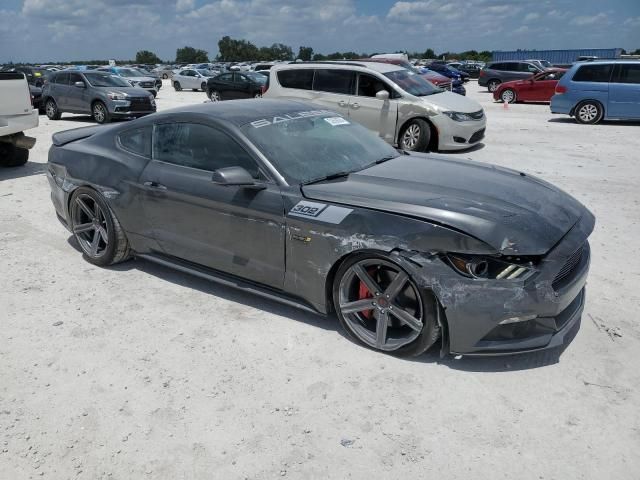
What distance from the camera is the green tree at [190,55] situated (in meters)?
99.1

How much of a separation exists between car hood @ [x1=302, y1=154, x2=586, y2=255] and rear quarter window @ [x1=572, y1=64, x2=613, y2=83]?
11476 mm

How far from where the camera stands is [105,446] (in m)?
2.68

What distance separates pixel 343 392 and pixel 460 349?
0.72 m

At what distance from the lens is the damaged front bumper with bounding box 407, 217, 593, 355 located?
9.70 ft

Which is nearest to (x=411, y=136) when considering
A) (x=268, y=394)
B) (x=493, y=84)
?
(x=268, y=394)

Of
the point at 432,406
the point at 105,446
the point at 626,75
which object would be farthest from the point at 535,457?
the point at 626,75

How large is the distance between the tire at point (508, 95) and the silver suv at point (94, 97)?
1265 centimetres

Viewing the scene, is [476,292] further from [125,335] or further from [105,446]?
[125,335]

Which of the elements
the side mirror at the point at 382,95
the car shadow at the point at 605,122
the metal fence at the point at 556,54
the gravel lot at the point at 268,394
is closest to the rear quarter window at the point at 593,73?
the car shadow at the point at 605,122

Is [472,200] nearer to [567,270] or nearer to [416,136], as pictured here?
[567,270]

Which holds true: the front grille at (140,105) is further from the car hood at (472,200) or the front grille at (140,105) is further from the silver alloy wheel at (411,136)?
the car hood at (472,200)

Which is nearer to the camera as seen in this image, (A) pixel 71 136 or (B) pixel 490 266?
(B) pixel 490 266

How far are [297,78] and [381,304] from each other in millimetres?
8660

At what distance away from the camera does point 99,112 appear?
1561cm
